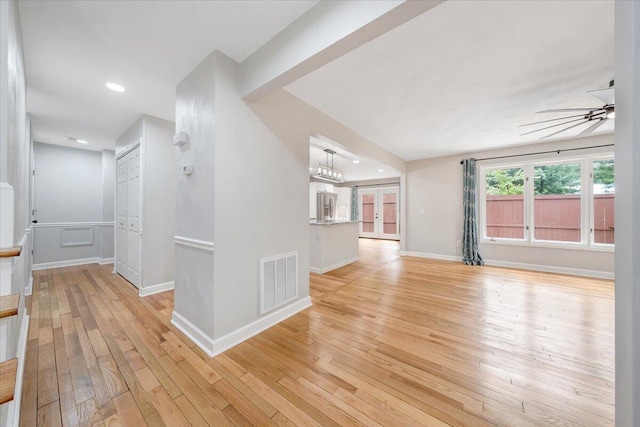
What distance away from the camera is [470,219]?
5.21 meters

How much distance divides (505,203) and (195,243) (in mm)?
6102

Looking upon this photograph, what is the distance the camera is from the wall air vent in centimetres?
230

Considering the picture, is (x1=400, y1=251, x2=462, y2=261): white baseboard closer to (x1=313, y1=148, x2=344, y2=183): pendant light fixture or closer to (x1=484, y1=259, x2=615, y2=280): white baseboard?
(x1=484, y1=259, x2=615, y2=280): white baseboard

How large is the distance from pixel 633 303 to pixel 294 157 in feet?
8.24

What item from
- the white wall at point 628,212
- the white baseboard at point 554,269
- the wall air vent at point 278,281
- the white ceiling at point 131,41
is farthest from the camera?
the white baseboard at point 554,269

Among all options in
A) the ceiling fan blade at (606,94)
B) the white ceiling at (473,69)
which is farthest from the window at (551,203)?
the ceiling fan blade at (606,94)

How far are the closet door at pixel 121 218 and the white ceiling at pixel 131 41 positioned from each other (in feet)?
4.12

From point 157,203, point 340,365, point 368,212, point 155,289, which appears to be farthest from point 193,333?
point 368,212

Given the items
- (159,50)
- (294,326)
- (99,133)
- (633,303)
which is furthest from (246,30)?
(99,133)

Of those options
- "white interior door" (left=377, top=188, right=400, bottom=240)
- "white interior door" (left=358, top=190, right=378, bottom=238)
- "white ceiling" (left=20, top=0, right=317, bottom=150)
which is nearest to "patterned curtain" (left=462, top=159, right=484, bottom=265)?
"white interior door" (left=377, top=188, right=400, bottom=240)

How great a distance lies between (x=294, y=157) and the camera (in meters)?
2.66

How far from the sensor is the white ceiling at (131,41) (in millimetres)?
1572

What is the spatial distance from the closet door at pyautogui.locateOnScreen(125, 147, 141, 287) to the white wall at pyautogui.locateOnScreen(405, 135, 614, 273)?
19.3 ft

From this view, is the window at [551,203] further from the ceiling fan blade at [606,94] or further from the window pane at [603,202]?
the ceiling fan blade at [606,94]
